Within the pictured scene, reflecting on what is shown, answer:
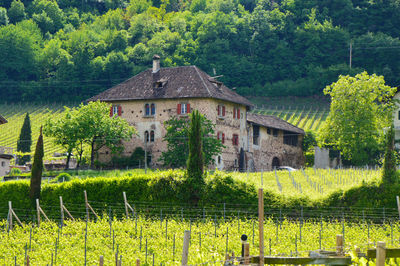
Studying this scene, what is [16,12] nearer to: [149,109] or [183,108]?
[149,109]

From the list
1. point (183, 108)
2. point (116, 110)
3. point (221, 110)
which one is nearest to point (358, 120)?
point (221, 110)

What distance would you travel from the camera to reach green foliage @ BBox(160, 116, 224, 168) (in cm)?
5409

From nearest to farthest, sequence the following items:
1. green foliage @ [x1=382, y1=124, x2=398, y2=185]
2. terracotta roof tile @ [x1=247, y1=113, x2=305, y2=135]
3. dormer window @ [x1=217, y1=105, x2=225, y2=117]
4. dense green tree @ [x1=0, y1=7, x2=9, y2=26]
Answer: green foliage @ [x1=382, y1=124, x2=398, y2=185]
dormer window @ [x1=217, y1=105, x2=225, y2=117]
terracotta roof tile @ [x1=247, y1=113, x2=305, y2=135]
dense green tree @ [x1=0, y1=7, x2=9, y2=26]

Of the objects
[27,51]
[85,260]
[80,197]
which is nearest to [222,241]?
[85,260]

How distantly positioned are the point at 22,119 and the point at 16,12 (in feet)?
214

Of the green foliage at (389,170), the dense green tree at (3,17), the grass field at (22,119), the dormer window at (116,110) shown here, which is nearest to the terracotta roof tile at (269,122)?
the dormer window at (116,110)

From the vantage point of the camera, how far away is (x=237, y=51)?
4771 inches

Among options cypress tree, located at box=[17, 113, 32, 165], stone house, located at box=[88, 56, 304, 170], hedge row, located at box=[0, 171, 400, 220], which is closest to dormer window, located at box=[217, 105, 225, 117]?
stone house, located at box=[88, 56, 304, 170]

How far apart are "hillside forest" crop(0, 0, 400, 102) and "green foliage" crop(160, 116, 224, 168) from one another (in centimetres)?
5291

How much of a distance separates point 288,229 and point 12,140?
60.2 meters

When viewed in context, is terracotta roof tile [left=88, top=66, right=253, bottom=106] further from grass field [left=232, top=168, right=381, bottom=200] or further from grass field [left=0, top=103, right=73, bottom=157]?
grass field [left=0, top=103, right=73, bottom=157]

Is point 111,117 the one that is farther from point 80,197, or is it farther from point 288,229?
point 288,229

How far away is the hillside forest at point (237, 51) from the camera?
11000 cm

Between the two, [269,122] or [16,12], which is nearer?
[269,122]
